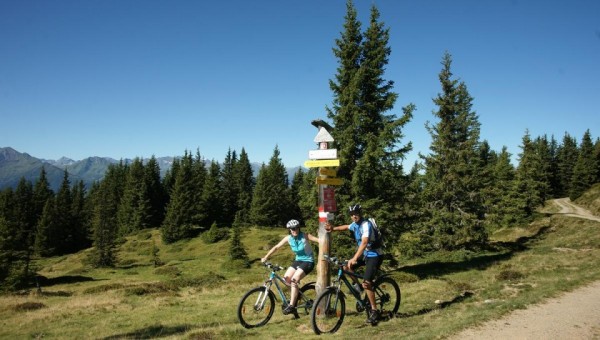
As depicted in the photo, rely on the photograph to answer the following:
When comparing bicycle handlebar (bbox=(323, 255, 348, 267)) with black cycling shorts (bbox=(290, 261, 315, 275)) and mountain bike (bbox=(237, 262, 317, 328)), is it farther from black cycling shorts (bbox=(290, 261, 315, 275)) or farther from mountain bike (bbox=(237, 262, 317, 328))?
mountain bike (bbox=(237, 262, 317, 328))

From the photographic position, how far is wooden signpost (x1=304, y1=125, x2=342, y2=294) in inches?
362

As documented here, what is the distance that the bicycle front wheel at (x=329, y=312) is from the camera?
8.41 metres

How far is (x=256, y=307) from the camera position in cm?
905

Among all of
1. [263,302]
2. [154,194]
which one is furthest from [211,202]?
[263,302]

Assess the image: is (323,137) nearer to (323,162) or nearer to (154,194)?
(323,162)

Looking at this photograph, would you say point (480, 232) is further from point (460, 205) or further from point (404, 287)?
point (404, 287)

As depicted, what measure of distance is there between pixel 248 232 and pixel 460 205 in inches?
1861

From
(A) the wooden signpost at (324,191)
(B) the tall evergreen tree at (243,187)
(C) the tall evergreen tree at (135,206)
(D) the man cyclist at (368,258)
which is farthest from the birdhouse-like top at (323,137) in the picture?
(C) the tall evergreen tree at (135,206)

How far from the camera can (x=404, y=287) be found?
15617 millimetres

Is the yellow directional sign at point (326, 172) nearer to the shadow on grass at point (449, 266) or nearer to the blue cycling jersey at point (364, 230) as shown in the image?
the blue cycling jersey at point (364, 230)

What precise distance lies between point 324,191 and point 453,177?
20.6 m

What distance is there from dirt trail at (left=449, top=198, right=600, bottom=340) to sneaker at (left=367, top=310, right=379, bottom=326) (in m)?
1.95

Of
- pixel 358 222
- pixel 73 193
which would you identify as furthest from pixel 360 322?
pixel 73 193

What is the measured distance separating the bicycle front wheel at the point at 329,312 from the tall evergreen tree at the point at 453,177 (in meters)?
19.8
